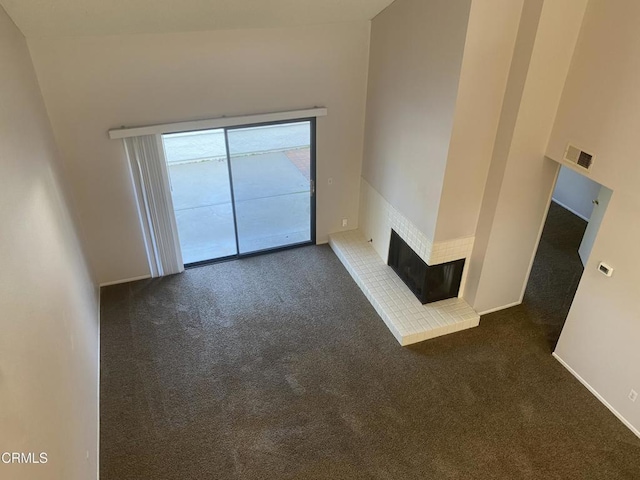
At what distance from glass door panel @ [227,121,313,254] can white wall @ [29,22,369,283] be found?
0.56 metres

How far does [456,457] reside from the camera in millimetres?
4660

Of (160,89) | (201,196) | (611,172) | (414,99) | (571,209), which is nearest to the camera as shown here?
(611,172)

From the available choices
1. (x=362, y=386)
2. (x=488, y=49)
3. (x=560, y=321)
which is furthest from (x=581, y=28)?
(x=362, y=386)

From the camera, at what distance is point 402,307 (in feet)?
20.8

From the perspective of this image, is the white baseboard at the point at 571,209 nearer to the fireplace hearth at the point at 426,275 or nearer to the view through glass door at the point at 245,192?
the fireplace hearth at the point at 426,275

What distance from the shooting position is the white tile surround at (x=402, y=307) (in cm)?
604

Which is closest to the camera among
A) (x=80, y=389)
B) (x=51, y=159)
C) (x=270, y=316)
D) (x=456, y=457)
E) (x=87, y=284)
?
(x=80, y=389)

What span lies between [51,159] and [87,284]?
165cm

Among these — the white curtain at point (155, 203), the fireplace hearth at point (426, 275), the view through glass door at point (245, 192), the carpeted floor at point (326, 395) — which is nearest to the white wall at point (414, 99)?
the fireplace hearth at point (426, 275)

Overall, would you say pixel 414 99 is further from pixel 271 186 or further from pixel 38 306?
pixel 38 306

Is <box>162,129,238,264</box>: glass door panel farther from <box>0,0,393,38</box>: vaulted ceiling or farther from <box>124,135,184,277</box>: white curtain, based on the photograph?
<box>0,0,393,38</box>: vaulted ceiling

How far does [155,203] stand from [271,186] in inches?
125

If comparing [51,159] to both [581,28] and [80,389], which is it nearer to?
[80,389]

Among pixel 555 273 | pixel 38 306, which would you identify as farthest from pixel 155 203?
pixel 555 273
